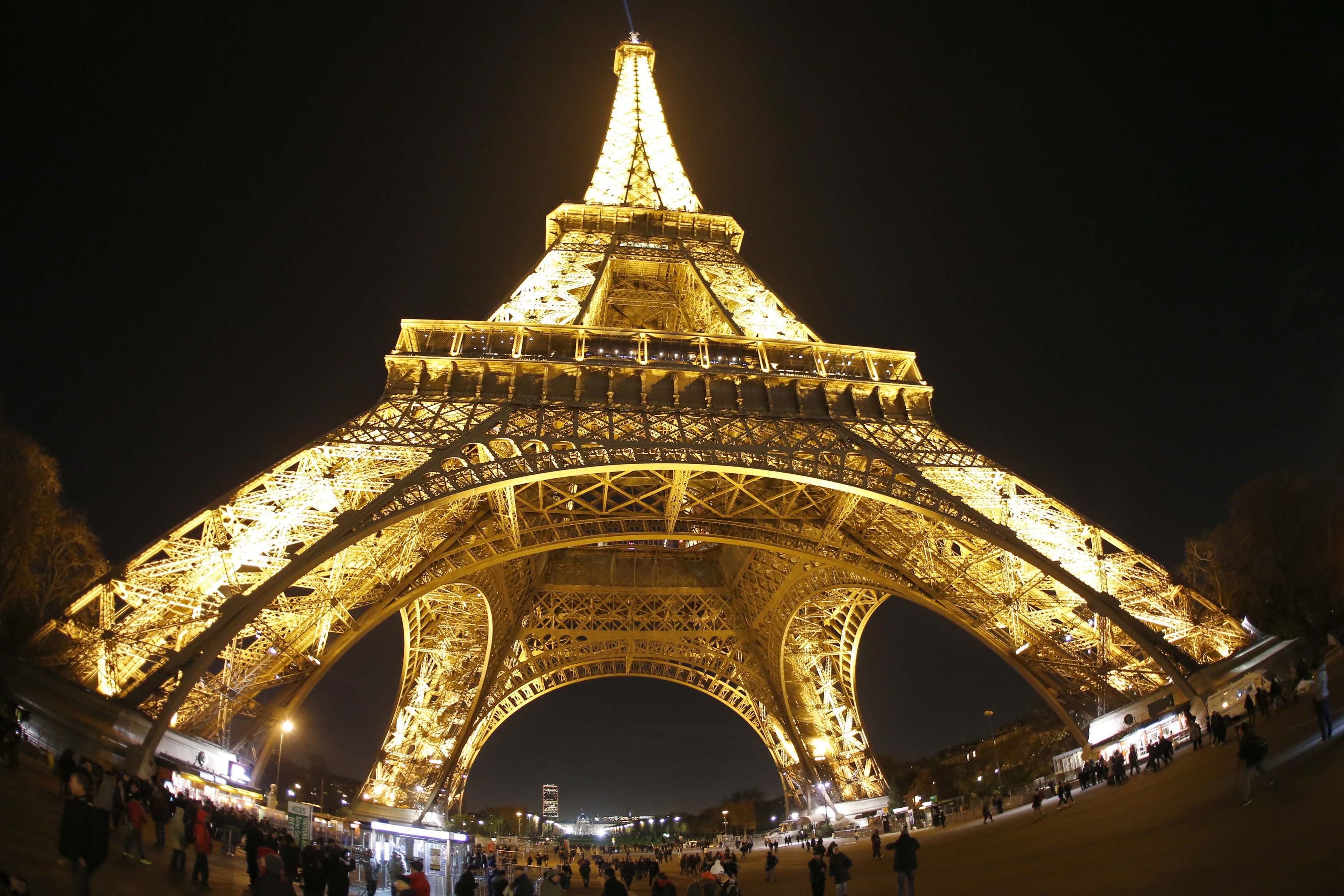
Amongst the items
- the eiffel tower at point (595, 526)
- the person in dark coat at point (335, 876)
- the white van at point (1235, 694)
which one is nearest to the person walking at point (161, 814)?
the eiffel tower at point (595, 526)

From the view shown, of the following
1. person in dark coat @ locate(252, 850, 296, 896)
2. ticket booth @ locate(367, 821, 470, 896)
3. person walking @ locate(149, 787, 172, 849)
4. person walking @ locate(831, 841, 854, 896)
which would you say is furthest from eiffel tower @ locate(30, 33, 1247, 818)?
person walking @ locate(831, 841, 854, 896)

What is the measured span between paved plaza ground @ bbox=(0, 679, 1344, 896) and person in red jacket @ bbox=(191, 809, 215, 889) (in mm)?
240

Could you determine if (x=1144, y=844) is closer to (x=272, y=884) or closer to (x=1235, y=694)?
(x=272, y=884)

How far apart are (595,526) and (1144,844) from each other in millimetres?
17238

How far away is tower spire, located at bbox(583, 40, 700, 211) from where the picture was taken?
35.8 metres

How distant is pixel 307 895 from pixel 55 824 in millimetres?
2999

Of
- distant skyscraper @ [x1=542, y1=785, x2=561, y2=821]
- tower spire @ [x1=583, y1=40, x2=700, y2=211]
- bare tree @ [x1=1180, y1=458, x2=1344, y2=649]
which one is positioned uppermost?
tower spire @ [x1=583, y1=40, x2=700, y2=211]

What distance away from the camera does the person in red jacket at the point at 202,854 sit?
905cm

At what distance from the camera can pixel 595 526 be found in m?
24.3

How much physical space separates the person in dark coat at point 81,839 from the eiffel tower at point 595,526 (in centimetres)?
891

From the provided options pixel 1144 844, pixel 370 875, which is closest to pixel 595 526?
pixel 370 875

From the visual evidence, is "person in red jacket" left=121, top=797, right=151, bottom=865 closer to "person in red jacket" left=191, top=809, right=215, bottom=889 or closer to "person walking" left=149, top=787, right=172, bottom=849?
"person in red jacket" left=191, top=809, right=215, bottom=889

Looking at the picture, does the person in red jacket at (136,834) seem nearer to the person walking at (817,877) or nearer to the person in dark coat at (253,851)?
the person in dark coat at (253,851)

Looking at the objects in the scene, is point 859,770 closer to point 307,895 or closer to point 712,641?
point 712,641
